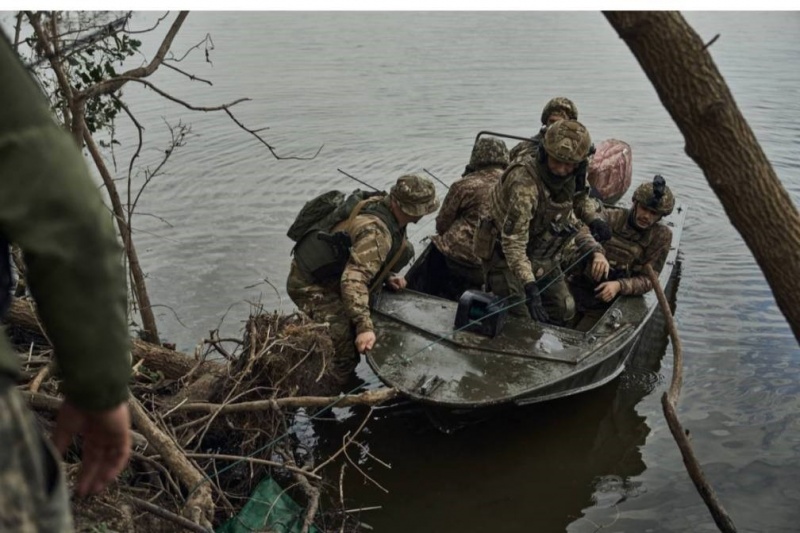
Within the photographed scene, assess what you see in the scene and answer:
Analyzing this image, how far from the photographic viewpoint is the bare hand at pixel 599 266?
757 cm

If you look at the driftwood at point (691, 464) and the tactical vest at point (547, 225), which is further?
the tactical vest at point (547, 225)

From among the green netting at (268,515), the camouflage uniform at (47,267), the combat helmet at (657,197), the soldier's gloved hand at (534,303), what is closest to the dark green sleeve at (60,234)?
the camouflage uniform at (47,267)

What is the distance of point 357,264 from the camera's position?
6551 mm

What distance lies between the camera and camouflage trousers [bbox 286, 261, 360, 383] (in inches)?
274

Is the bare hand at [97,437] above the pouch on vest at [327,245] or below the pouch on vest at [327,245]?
above

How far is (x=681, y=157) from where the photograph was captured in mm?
15219

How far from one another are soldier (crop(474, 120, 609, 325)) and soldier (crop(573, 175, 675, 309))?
0.32 m

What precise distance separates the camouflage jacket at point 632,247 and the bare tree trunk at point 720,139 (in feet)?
15.7

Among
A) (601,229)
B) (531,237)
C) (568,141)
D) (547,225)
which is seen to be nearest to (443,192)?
(601,229)

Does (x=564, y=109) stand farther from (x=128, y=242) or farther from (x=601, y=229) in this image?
(x=128, y=242)

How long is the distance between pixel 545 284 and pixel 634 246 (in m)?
1.06

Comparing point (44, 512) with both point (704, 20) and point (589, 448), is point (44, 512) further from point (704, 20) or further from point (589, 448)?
point (704, 20)

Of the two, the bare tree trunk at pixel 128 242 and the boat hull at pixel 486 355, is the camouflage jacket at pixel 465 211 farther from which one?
the bare tree trunk at pixel 128 242

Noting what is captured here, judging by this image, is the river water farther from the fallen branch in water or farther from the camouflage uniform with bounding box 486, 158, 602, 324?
the fallen branch in water
